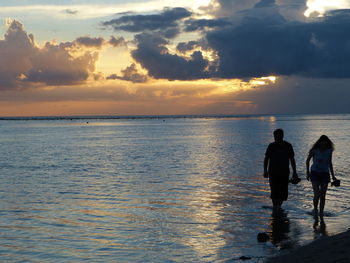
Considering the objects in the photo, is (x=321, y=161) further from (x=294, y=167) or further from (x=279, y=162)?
(x=279, y=162)

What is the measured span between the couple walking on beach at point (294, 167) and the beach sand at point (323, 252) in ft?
9.05

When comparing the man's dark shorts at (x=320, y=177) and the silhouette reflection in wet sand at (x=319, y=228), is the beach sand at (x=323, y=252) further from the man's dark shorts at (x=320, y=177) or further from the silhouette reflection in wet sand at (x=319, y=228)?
the man's dark shorts at (x=320, y=177)

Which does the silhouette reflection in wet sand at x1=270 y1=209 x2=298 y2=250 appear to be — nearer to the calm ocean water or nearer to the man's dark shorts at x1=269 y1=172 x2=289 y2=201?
the calm ocean water

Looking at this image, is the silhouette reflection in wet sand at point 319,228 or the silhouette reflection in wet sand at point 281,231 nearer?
the silhouette reflection in wet sand at point 281,231

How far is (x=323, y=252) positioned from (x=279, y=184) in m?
4.39

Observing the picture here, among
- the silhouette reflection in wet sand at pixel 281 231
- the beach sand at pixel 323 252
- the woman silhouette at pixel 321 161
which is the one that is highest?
the woman silhouette at pixel 321 161

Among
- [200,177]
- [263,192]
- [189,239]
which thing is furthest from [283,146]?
[200,177]

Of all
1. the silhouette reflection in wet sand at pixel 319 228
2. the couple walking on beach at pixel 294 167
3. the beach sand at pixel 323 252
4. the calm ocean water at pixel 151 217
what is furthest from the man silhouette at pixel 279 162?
the beach sand at pixel 323 252

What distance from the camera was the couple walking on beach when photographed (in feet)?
38.5

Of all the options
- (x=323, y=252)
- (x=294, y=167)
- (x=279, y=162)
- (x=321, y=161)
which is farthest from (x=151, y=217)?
(x=323, y=252)

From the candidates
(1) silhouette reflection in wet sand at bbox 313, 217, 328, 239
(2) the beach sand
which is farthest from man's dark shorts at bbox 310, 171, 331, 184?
(2) the beach sand

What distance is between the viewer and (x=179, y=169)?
25969mm

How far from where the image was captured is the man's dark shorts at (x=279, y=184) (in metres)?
12.6

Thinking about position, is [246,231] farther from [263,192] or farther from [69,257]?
[263,192]
